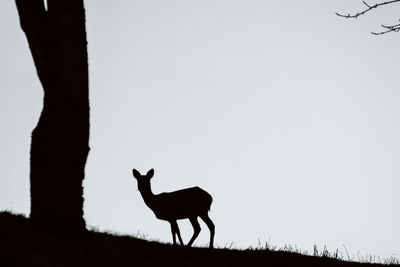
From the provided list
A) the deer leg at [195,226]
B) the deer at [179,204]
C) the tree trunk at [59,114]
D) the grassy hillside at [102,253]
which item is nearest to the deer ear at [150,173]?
the deer at [179,204]

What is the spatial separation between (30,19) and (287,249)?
7.54 metres

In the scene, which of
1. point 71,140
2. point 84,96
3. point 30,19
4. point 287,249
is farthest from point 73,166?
point 287,249

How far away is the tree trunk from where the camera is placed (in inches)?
370

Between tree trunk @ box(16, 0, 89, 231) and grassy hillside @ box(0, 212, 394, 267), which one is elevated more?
tree trunk @ box(16, 0, 89, 231)

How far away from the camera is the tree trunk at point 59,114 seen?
9.39 meters

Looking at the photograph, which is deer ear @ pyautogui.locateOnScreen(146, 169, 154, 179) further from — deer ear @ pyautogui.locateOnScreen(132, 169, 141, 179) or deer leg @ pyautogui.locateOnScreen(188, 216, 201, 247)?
deer leg @ pyautogui.locateOnScreen(188, 216, 201, 247)

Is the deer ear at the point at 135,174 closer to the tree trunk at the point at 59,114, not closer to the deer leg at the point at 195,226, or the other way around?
the deer leg at the point at 195,226

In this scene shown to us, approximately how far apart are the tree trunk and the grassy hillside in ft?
1.46

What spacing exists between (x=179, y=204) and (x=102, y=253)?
6.60 m

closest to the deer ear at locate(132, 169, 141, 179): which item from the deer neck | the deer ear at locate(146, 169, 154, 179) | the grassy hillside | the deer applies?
the deer

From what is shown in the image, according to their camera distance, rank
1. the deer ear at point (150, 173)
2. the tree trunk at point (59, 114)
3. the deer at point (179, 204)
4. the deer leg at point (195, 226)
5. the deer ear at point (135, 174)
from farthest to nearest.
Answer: the deer ear at point (135, 174), the deer ear at point (150, 173), the deer leg at point (195, 226), the deer at point (179, 204), the tree trunk at point (59, 114)

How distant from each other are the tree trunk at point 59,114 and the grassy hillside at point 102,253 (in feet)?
1.46

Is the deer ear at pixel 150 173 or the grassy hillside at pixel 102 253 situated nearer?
the grassy hillside at pixel 102 253

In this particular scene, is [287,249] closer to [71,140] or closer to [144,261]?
[144,261]
